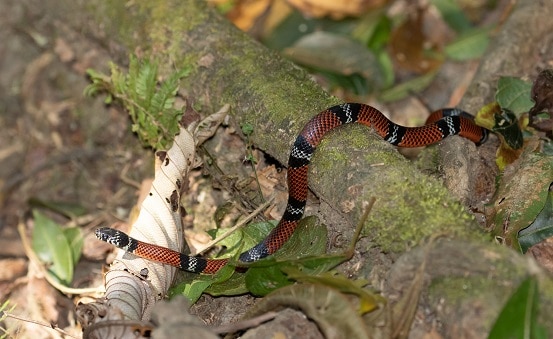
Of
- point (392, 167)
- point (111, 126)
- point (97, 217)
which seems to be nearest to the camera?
point (392, 167)

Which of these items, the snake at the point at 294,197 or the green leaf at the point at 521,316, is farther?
the snake at the point at 294,197

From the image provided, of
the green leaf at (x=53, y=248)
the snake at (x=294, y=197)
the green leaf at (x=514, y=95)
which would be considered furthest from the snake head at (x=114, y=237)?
the green leaf at (x=514, y=95)

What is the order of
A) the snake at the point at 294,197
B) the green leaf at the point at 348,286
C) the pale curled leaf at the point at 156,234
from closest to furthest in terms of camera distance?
the green leaf at the point at 348,286 → the pale curled leaf at the point at 156,234 → the snake at the point at 294,197

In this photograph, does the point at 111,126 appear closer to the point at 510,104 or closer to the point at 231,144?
the point at 231,144

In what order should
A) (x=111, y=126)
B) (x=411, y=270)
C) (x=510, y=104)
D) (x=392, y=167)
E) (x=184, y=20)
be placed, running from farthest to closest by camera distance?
(x=111, y=126) → (x=184, y=20) → (x=510, y=104) → (x=392, y=167) → (x=411, y=270)

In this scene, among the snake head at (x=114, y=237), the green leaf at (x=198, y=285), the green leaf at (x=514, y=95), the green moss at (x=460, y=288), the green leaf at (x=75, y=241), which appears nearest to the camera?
the green moss at (x=460, y=288)

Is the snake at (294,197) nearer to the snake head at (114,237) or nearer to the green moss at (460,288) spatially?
the snake head at (114,237)

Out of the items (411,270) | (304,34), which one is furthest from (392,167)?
(304,34)
